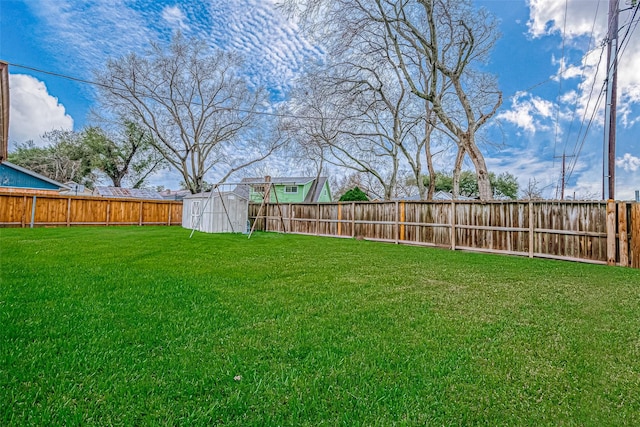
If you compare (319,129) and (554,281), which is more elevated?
(319,129)

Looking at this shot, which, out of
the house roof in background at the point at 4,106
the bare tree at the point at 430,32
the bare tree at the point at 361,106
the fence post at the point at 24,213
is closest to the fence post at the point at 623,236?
the bare tree at the point at 430,32

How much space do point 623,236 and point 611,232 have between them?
0.19 m

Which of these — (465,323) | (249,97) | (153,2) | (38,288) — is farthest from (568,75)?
(249,97)

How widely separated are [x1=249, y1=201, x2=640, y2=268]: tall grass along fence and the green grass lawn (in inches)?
121

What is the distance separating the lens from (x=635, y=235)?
6.00 m

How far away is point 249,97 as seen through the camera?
21297mm

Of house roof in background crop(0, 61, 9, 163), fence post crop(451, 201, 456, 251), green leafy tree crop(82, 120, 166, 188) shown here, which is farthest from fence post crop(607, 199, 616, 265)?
green leafy tree crop(82, 120, 166, 188)

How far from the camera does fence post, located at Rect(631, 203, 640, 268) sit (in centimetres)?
597

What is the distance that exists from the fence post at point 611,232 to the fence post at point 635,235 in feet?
0.86

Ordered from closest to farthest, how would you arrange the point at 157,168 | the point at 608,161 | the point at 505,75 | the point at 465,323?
the point at 465,323
the point at 608,161
the point at 505,75
the point at 157,168

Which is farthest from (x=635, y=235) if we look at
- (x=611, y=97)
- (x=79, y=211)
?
(x=79, y=211)

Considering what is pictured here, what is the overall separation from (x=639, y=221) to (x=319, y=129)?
48.5 feet

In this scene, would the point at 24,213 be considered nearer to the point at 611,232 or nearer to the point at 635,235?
the point at 611,232

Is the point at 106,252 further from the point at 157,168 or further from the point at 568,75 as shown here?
the point at 157,168
